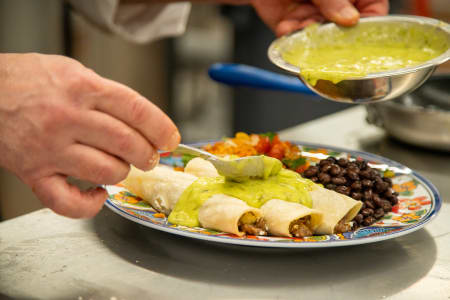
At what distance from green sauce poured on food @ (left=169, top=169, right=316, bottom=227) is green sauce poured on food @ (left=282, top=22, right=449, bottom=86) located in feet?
0.91

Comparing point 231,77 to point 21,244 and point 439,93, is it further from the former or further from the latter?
point 21,244

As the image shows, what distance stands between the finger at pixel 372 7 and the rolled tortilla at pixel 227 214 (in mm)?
847

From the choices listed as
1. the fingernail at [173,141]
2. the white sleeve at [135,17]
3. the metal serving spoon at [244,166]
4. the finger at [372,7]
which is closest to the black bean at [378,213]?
the metal serving spoon at [244,166]

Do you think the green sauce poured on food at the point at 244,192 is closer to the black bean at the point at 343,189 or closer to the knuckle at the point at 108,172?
the black bean at the point at 343,189

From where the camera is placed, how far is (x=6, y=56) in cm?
95

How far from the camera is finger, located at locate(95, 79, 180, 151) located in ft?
3.03

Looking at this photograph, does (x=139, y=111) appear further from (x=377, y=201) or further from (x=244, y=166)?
(x=377, y=201)

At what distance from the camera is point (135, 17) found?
2.46m

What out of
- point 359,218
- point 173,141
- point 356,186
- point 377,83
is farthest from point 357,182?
point 173,141

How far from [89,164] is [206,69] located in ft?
10.9

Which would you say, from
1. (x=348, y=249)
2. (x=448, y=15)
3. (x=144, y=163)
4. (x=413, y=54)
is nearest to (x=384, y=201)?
(x=348, y=249)

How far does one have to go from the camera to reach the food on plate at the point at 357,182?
1.31m

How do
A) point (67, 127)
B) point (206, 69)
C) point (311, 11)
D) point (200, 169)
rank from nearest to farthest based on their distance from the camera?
point (67, 127) → point (200, 169) → point (311, 11) → point (206, 69)

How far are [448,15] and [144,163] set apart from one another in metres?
3.20
